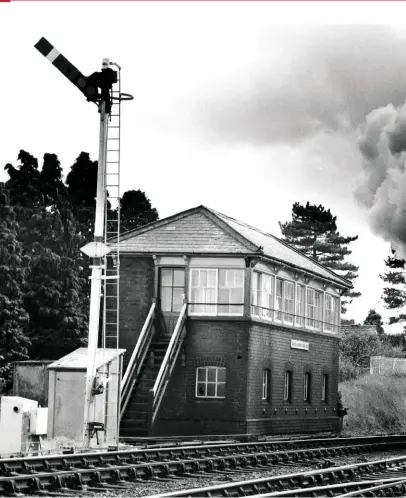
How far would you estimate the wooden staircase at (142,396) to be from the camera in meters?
27.4

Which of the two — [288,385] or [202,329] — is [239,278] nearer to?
[202,329]

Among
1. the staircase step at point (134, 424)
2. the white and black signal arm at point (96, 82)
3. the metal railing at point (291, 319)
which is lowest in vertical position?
the staircase step at point (134, 424)

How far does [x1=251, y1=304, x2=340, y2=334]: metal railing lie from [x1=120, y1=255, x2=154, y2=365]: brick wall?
10.3 feet

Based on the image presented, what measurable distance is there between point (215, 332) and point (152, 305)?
200 centimetres

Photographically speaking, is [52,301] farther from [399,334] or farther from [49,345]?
[399,334]

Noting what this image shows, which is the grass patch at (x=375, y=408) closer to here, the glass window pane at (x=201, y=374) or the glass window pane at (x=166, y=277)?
the glass window pane at (x=201, y=374)

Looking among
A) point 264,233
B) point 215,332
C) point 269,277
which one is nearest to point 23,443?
point 215,332

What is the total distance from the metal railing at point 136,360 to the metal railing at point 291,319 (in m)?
2.97

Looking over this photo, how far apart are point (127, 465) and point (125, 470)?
19.4 inches

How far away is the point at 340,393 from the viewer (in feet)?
129

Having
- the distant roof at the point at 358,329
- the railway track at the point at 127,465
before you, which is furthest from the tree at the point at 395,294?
the railway track at the point at 127,465

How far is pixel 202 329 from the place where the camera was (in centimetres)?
2950

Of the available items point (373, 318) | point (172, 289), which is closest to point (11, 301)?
point (172, 289)

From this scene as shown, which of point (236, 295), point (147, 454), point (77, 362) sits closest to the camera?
point (147, 454)
